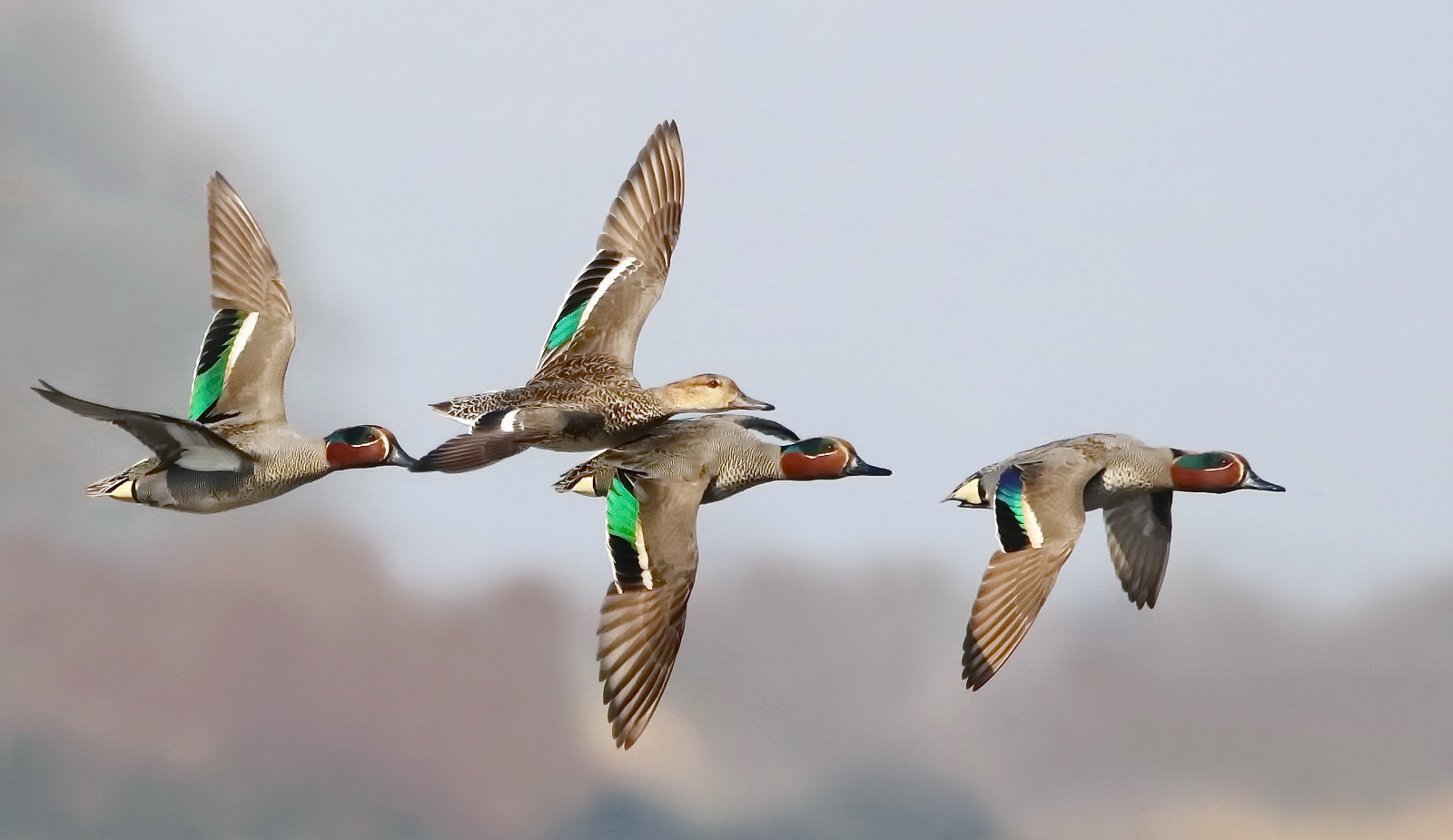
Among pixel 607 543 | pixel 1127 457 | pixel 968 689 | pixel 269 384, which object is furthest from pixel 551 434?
pixel 1127 457

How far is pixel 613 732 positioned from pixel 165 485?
8.85 feet

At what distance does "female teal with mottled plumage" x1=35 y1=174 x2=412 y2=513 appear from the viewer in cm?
1055

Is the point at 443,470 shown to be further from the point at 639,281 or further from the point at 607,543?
the point at 639,281

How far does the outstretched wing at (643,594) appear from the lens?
1033cm

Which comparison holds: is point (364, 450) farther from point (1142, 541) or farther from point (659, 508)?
point (1142, 541)

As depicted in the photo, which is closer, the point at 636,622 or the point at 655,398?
the point at 636,622

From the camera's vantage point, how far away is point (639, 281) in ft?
42.6

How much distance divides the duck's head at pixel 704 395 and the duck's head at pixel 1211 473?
2458 mm

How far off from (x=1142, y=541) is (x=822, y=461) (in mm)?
2494

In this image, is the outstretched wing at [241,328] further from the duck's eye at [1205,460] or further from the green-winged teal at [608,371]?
the duck's eye at [1205,460]

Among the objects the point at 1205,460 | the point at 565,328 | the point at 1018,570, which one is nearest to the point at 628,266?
the point at 565,328

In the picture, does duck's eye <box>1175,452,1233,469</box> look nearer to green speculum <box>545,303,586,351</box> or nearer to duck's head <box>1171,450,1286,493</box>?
duck's head <box>1171,450,1286,493</box>

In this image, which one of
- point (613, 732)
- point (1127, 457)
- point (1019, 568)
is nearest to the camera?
point (613, 732)

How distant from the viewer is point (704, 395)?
1220 centimetres
